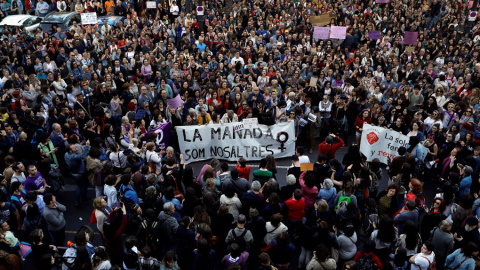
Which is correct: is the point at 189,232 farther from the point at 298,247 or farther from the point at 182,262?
the point at 298,247

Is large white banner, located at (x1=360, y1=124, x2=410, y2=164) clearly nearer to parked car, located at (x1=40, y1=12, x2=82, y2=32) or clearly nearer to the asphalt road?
the asphalt road

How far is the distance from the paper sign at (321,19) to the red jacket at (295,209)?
1413 cm

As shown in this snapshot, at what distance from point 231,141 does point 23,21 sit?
Answer: 48.2 feet

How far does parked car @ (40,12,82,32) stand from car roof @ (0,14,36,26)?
1.07 metres

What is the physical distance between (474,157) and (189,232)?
6.69 m

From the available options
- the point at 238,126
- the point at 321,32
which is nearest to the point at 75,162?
the point at 238,126

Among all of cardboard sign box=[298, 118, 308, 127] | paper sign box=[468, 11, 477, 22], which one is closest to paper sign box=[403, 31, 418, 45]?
paper sign box=[468, 11, 477, 22]

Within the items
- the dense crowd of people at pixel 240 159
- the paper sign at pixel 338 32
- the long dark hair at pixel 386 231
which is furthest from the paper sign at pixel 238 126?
the paper sign at pixel 338 32

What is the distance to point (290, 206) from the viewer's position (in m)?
7.82

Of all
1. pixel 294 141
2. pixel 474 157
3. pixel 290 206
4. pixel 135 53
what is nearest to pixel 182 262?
pixel 290 206

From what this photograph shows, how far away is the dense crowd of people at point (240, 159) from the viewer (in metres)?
7.12

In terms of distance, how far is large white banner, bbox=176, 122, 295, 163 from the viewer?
37.9 feet

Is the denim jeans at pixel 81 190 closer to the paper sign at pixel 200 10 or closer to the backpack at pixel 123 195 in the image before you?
the backpack at pixel 123 195

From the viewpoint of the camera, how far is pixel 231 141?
11758 millimetres
